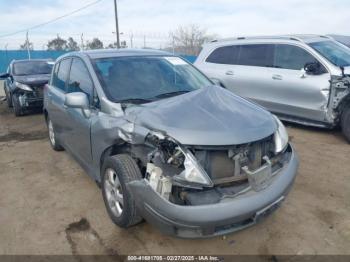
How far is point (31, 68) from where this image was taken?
965 cm

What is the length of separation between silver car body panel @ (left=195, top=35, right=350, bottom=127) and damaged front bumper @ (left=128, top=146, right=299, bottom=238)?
356 centimetres

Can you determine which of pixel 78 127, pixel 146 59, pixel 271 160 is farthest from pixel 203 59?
pixel 271 160

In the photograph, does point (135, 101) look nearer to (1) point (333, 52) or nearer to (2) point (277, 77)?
(2) point (277, 77)

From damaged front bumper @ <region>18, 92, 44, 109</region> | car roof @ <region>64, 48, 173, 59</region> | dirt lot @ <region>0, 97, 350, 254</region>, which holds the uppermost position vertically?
car roof @ <region>64, 48, 173, 59</region>

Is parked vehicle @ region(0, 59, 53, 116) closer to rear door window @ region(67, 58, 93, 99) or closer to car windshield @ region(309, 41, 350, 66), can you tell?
rear door window @ region(67, 58, 93, 99)

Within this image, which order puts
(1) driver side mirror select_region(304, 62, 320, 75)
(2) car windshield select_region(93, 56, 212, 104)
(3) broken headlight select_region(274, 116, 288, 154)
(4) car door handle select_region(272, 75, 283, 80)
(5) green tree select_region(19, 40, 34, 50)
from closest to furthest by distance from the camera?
(3) broken headlight select_region(274, 116, 288, 154), (2) car windshield select_region(93, 56, 212, 104), (1) driver side mirror select_region(304, 62, 320, 75), (4) car door handle select_region(272, 75, 283, 80), (5) green tree select_region(19, 40, 34, 50)

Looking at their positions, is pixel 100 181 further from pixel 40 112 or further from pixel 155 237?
pixel 40 112

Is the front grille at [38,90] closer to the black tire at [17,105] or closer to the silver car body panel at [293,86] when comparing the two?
the black tire at [17,105]

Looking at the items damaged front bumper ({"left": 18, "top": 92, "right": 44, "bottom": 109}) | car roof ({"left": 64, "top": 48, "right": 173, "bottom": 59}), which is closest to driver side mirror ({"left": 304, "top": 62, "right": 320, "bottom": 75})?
car roof ({"left": 64, "top": 48, "right": 173, "bottom": 59})

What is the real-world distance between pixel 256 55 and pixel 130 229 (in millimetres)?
5016

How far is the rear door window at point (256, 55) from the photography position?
6578mm

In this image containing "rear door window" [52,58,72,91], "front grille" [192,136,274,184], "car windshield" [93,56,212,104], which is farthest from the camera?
"rear door window" [52,58,72,91]

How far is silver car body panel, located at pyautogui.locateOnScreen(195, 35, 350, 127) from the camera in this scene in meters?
5.54

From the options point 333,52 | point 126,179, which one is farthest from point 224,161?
point 333,52
